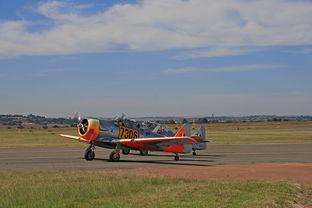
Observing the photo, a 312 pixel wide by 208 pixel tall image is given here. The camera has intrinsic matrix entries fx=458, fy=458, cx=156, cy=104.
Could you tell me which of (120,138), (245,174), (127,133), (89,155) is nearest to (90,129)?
A: (89,155)

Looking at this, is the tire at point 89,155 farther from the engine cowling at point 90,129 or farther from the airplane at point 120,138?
the engine cowling at point 90,129

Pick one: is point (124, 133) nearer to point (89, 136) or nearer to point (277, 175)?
point (89, 136)

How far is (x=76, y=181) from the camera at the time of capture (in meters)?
14.9

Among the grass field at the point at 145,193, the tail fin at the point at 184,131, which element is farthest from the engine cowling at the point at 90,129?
the grass field at the point at 145,193

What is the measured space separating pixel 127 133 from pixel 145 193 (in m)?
14.2

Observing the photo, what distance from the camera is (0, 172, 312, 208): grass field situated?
420 inches

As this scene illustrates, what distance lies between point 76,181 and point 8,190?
9.09ft

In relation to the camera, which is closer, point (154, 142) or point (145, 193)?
point (145, 193)

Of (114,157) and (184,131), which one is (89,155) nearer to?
(114,157)

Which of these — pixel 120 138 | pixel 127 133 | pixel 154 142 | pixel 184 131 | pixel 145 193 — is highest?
pixel 184 131

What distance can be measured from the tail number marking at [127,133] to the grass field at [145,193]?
34.4 feet

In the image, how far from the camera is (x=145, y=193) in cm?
1220

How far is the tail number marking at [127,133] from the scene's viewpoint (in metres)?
26.0

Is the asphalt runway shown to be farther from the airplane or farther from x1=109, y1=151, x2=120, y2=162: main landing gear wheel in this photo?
the airplane
